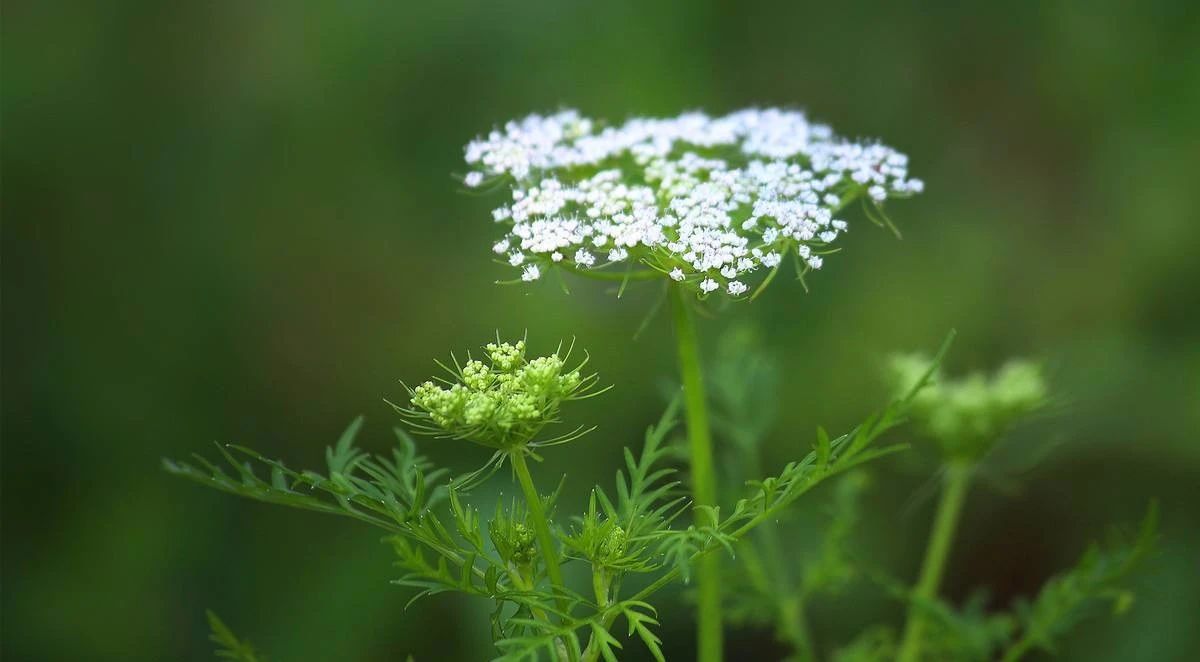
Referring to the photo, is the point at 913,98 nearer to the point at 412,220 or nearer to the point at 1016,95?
the point at 1016,95

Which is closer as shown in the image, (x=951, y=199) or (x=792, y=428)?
(x=792, y=428)

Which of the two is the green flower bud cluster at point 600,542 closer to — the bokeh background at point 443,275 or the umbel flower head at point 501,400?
the umbel flower head at point 501,400

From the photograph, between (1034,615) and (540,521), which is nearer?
(540,521)

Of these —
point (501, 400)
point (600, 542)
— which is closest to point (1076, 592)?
point (600, 542)

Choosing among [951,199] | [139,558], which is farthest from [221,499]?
[951,199]

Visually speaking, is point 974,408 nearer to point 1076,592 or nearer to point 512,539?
point 1076,592

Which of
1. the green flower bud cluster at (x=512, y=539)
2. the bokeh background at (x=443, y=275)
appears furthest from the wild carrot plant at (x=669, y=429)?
the bokeh background at (x=443, y=275)

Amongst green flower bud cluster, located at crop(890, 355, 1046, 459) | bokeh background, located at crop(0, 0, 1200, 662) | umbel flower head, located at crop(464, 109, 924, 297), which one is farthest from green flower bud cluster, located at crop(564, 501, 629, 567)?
bokeh background, located at crop(0, 0, 1200, 662)
